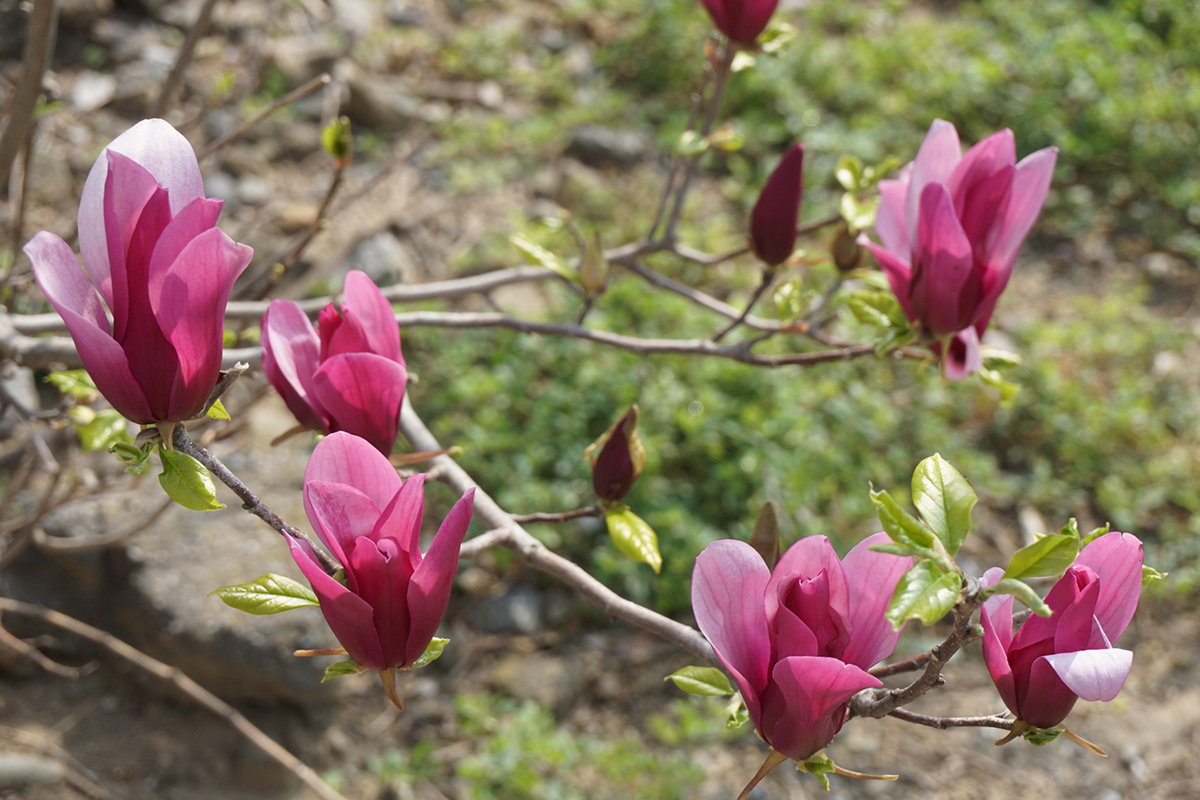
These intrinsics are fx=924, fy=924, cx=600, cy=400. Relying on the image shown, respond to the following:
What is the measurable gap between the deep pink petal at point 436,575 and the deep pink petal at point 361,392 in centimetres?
17

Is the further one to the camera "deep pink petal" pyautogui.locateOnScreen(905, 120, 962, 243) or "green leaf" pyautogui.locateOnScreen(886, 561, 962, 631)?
"deep pink petal" pyautogui.locateOnScreen(905, 120, 962, 243)

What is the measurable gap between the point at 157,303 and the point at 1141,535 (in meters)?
3.17

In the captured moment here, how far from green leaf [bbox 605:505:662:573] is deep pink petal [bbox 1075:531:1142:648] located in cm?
44

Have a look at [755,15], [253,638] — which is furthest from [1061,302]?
[253,638]

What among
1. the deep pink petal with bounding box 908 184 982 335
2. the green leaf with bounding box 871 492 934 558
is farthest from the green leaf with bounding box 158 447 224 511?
the deep pink petal with bounding box 908 184 982 335

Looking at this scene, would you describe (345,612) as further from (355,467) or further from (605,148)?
(605,148)

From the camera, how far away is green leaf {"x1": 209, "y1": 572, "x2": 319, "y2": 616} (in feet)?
2.39

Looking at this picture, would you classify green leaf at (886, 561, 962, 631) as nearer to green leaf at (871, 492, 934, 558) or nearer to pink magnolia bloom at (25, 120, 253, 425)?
green leaf at (871, 492, 934, 558)

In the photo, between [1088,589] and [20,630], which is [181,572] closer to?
[20,630]

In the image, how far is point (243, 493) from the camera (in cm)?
69

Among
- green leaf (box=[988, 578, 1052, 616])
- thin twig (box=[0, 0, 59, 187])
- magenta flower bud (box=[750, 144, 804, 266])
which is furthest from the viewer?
magenta flower bud (box=[750, 144, 804, 266])

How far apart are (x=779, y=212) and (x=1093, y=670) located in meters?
0.74

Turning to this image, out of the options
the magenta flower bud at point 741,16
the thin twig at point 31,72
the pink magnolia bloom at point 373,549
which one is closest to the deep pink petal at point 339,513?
the pink magnolia bloom at point 373,549

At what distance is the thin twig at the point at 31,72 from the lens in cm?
109
